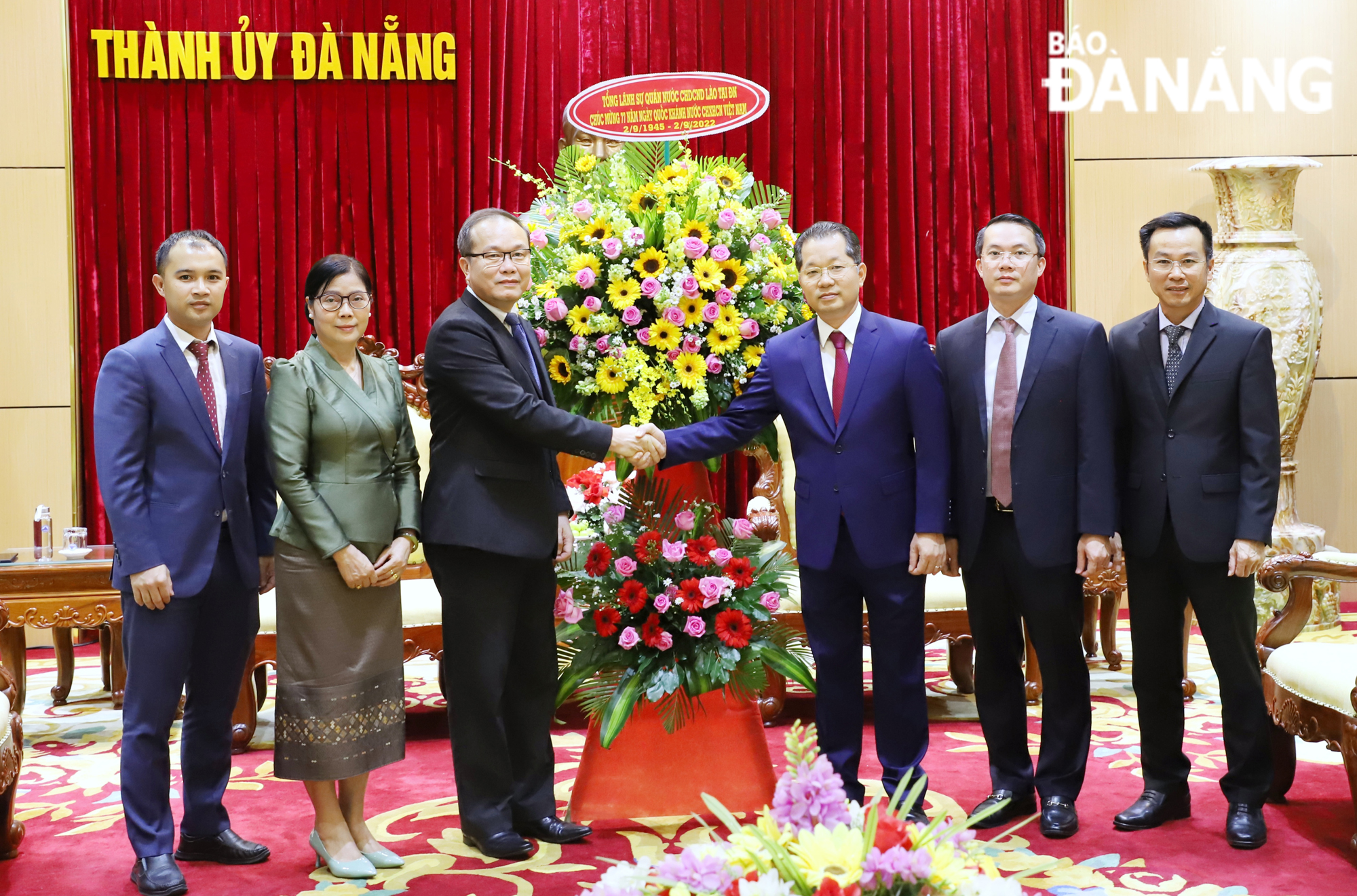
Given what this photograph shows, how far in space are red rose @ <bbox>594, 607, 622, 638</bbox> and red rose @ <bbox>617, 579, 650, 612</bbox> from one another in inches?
1.8

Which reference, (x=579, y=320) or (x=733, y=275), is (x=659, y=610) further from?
(x=733, y=275)

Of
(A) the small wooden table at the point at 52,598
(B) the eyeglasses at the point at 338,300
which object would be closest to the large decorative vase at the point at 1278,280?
(B) the eyeglasses at the point at 338,300

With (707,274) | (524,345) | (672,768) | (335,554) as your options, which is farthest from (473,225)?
(672,768)

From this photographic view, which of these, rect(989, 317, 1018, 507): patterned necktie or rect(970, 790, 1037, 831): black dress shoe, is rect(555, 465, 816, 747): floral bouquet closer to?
rect(970, 790, 1037, 831): black dress shoe

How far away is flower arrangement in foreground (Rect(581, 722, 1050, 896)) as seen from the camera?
49.6 inches

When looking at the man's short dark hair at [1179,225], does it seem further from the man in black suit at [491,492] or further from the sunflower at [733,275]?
the man in black suit at [491,492]

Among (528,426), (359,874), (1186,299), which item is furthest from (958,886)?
(1186,299)

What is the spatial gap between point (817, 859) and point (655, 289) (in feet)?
6.63

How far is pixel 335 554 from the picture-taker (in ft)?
9.39

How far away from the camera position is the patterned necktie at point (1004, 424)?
10.2 feet

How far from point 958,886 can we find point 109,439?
7.45 ft

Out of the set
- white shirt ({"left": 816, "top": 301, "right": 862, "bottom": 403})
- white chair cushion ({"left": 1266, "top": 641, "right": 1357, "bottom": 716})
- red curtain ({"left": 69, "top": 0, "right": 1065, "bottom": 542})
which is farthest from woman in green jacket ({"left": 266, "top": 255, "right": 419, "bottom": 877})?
red curtain ({"left": 69, "top": 0, "right": 1065, "bottom": 542})

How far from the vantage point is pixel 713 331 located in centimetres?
320

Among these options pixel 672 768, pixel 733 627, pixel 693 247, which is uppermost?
pixel 693 247
